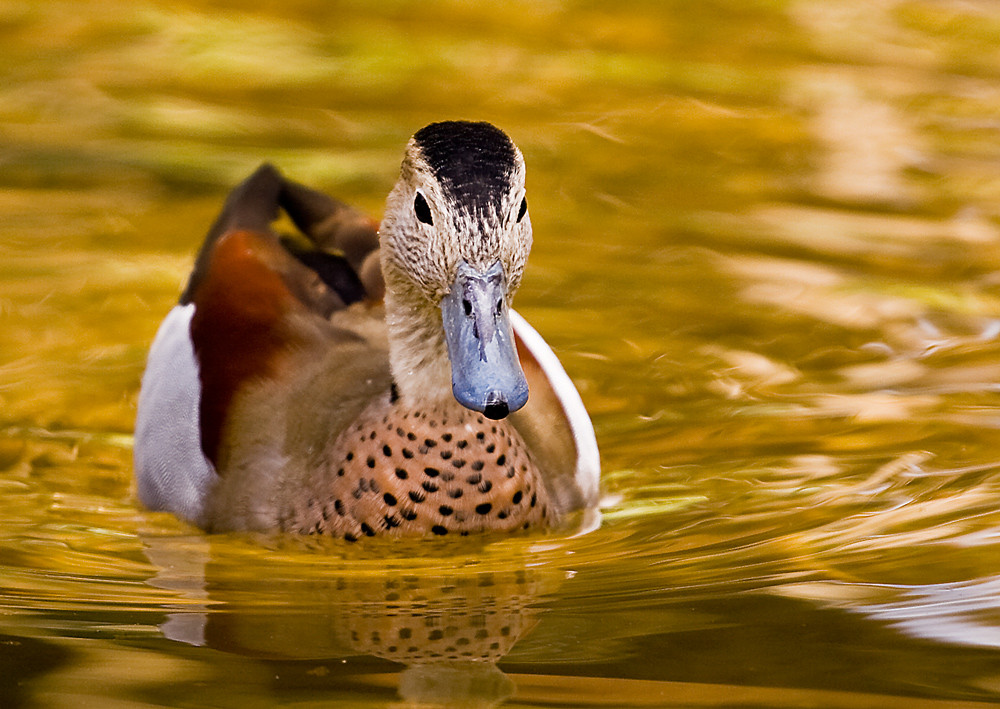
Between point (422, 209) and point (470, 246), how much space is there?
12.6 inches

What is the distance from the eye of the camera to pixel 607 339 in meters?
7.36

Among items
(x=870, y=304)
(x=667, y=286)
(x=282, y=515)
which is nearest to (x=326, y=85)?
(x=667, y=286)

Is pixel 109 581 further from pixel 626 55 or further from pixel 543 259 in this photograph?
pixel 626 55

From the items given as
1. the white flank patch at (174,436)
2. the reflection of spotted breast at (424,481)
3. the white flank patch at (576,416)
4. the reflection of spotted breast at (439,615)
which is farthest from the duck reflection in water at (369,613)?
the white flank patch at (576,416)

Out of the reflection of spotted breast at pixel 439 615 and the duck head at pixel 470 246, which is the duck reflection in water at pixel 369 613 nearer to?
the reflection of spotted breast at pixel 439 615

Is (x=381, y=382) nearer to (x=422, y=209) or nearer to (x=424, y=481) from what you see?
(x=424, y=481)

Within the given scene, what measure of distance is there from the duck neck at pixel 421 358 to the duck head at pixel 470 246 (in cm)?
10

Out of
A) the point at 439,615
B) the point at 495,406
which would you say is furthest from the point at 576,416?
the point at 439,615

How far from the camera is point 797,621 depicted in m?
4.35

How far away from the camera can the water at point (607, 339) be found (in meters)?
4.18

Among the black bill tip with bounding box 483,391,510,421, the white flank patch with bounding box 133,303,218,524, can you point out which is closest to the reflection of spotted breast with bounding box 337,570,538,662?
the black bill tip with bounding box 483,391,510,421

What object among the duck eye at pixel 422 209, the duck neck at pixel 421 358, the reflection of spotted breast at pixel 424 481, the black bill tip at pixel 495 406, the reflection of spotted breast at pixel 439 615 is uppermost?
the duck eye at pixel 422 209

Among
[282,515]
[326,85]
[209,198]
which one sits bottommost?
[282,515]

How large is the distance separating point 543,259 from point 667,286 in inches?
29.2
